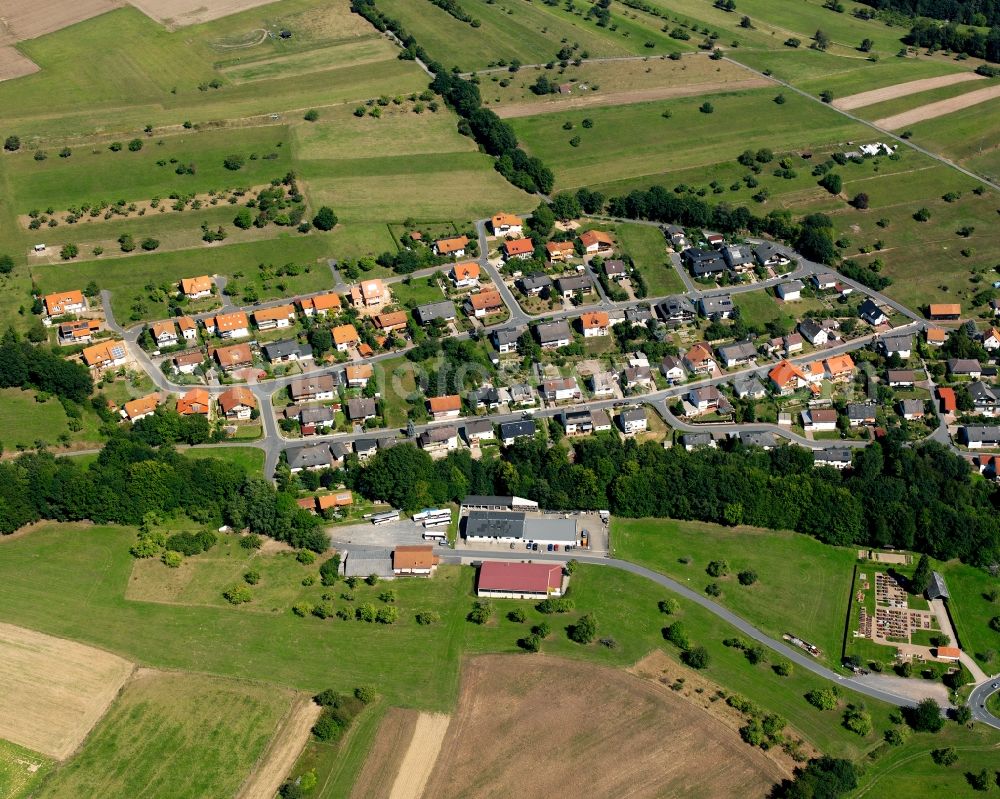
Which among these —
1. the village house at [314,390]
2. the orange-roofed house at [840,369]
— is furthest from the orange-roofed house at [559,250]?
the village house at [314,390]

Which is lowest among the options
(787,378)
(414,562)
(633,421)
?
(414,562)

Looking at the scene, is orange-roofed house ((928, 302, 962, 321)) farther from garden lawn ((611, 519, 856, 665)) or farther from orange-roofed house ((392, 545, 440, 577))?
orange-roofed house ((392, 545, 440, 577))

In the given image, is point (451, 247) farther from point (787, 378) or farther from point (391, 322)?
point (787, 378)

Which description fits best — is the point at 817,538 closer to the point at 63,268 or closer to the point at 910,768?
the point at 910,768

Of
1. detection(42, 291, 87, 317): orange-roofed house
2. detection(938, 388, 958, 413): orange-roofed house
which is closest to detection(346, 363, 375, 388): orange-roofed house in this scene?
detection(42, 291, 87, 317): orange-roofed house

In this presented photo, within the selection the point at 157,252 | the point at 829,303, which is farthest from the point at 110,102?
the point at 829,303

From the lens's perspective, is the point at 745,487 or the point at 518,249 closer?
the point at 745,487

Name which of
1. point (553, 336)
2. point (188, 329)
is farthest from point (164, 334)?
point (553, 336)
